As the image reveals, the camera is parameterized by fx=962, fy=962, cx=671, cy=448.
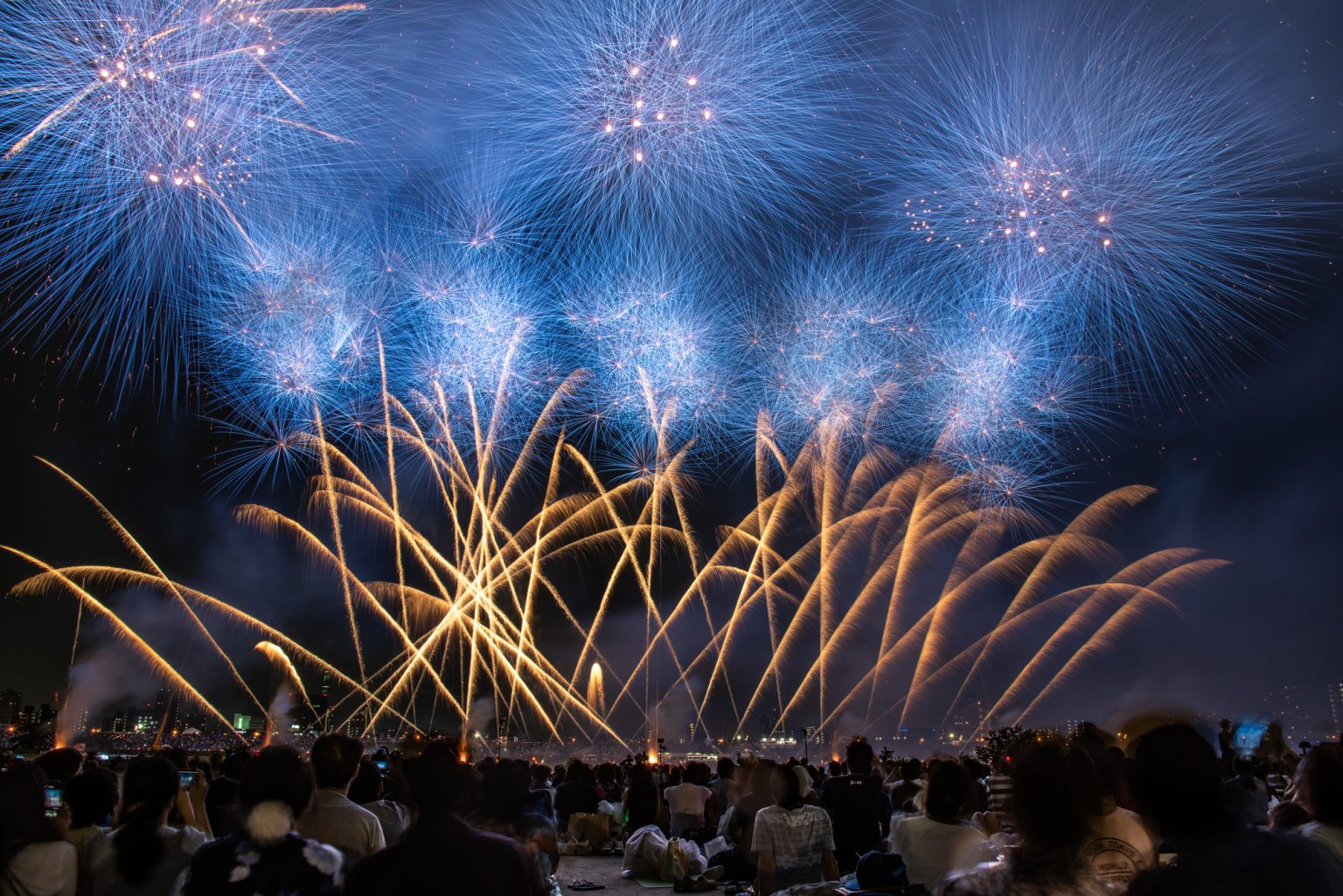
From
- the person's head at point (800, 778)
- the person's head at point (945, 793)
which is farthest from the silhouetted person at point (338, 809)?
the person's head at point (945, 793)

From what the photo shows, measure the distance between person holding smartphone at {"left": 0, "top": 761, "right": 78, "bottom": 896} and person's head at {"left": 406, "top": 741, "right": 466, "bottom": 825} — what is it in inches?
94.1

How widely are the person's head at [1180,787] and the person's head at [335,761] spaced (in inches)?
157

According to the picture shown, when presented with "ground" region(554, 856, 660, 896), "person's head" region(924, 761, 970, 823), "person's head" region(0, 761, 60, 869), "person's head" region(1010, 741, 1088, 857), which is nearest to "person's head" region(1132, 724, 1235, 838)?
"person's head" region(1010, 741, 1088, 857)

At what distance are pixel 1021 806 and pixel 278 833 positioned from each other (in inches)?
118

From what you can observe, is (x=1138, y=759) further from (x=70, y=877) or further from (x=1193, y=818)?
(x=70, y=877)

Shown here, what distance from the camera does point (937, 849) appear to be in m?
5.60

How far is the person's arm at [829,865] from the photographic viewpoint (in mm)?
6590

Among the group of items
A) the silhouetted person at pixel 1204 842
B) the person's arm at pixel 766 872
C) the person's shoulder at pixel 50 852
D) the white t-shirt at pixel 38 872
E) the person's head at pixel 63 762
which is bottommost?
the person's arm at pixel 766 872

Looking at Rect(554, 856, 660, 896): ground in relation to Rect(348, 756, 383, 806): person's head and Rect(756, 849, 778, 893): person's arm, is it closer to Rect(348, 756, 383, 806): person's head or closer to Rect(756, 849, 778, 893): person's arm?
Rect(348, 756, 383, 806): person's head

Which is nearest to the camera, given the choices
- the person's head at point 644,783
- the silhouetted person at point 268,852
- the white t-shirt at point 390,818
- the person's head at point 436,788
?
the person's head at point 436,788

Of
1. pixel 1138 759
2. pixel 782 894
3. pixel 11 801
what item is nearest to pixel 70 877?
pixel 11 801

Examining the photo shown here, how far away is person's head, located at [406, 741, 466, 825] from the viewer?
3.62 m

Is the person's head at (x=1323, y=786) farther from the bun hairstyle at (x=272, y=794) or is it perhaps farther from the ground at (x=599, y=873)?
the ground at (x=599, y=873)

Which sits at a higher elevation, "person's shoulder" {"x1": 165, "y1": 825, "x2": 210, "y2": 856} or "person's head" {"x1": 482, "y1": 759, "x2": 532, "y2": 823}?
"person's head" {"x1": 482, "y1": 759, "x2": 532, "y2": 823}
